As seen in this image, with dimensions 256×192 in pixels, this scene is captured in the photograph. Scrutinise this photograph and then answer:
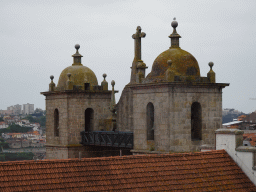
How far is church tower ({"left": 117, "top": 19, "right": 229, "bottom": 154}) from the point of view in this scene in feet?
98.6

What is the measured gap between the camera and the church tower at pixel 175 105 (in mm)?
30047

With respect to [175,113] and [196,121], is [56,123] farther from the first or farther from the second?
Result: [175,113]

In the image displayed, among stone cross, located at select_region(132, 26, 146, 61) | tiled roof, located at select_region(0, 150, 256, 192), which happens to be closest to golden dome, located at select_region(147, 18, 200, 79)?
stone cross, located at select_region(132, 26, 146, 61)

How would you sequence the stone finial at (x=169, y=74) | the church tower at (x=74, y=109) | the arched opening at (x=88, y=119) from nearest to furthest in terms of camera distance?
the stone finial at (x=169, y=74) → the church tower at (x=74, y=109) → the arched opening at (x=88, y=119)

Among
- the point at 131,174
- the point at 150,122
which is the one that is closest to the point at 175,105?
the point at 150,122

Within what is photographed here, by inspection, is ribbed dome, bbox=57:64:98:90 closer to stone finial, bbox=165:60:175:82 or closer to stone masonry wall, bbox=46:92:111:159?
stone masonry wall, bbox=46:92:111:159

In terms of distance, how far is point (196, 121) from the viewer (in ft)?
103

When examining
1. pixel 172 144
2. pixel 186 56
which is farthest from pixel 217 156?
pixel 186 56

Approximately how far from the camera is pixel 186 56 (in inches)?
1231

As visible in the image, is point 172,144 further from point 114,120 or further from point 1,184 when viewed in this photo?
point 1,184

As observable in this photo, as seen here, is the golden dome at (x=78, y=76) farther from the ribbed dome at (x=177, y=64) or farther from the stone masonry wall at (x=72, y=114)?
the ribbed dome at (x=177, y=64)

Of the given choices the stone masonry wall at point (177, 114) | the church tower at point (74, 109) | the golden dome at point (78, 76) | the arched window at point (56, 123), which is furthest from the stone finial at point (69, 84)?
the stone masonry wall at point (177, 114)

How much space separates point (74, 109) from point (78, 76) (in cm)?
206

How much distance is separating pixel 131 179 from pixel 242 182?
3961 millimetres
